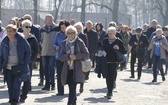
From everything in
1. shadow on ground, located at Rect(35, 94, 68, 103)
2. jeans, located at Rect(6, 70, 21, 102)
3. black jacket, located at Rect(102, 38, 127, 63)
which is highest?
black jacket, located at Rect(102, 38, 127, 63)

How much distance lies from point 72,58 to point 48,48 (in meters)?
3.35

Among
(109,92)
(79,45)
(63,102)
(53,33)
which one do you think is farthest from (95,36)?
(79,45)

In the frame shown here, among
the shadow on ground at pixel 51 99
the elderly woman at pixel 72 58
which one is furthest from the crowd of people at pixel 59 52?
the shadow on ground at pixel 51 99

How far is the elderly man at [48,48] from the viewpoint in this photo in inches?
489

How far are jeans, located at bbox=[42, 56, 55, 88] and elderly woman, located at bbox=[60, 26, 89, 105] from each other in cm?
312

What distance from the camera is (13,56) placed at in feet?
31.1

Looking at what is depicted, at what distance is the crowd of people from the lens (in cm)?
929

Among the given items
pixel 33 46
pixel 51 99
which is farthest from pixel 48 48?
pixel 51 99

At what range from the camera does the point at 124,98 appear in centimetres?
1184

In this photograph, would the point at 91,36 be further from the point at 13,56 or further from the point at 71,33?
the point at 71,33

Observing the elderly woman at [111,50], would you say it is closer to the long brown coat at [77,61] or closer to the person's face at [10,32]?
the long brown coat at [77,61]

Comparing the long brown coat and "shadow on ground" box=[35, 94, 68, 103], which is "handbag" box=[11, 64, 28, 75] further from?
"shadow on ground" box=[35, 94, 68, 103]

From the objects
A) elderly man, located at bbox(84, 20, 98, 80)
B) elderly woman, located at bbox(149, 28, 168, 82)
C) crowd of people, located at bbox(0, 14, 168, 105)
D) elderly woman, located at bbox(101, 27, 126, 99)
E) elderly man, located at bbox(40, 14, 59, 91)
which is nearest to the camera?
crowd of people, located at bbox(0, 14, 168, 105)

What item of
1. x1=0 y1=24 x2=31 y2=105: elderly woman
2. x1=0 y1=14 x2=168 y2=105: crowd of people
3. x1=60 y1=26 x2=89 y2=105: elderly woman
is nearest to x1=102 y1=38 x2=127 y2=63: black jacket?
x1=0 y1=14 x2=168 y2=105: crowd of people
